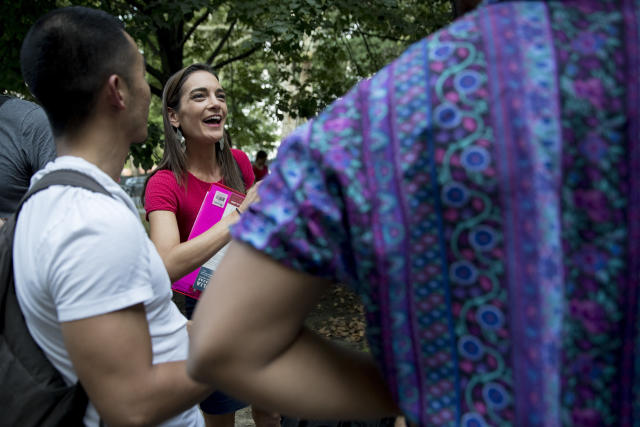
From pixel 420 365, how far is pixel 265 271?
237mm

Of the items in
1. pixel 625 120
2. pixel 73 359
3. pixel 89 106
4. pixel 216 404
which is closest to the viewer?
pixel 625 120

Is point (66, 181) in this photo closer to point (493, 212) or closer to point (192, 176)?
point (493, 212)

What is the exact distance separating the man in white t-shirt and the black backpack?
0.03 m

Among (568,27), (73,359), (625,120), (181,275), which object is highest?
(568,27)

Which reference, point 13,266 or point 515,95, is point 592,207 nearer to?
point 515,95

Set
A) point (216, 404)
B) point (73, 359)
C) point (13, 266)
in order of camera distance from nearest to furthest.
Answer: point (73, 359)
point (13, 266)
point (216, 404)

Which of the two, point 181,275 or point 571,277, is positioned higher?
point 571,277

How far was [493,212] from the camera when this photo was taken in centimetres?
63

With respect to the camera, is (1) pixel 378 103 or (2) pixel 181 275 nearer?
(1) pixel 378 103

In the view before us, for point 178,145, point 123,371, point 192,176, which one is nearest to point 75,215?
point 123,371

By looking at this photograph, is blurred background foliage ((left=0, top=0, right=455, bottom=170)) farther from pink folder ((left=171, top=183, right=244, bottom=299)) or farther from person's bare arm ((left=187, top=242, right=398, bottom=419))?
person's bare arm ((left=187, top=242, right=398, bottom=419))

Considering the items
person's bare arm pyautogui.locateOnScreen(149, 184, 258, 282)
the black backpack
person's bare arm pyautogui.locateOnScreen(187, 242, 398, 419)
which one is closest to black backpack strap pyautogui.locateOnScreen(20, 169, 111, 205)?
the black backpack

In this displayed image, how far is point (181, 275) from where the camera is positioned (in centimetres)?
244

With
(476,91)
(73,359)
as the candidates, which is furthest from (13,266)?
(476,91)
